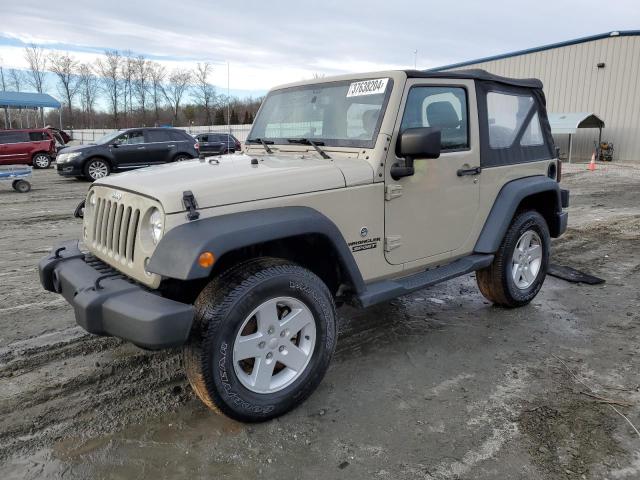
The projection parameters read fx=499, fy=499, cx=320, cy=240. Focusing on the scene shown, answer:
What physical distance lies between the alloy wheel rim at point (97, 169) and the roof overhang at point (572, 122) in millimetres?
17965

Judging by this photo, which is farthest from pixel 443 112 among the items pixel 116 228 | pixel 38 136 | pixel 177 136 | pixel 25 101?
pixel 25 101

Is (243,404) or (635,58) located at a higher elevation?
(635,58)

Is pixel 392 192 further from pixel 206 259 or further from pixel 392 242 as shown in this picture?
pixel 206 259

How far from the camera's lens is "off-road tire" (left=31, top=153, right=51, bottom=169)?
2070 cm

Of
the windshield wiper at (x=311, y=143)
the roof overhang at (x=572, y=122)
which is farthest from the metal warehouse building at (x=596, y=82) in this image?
the windshield wiper at (x=311, y=143)

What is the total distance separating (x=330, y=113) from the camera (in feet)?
12.1

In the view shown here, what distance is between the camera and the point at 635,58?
72.5 feet

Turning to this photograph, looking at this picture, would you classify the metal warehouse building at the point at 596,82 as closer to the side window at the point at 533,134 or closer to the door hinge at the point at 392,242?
the side window at the point at 533,134

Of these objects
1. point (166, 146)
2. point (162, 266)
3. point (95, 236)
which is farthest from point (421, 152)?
point (166, 146)

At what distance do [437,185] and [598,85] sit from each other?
961 inches

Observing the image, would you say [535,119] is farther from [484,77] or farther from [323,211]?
[323,211]

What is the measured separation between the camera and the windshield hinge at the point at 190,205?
2.55 m

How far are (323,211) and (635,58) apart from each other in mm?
24930

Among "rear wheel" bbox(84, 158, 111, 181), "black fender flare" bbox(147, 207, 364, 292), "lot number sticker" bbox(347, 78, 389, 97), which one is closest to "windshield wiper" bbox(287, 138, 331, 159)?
"lot number sticker" bbox(347, 78, 389, 97)
